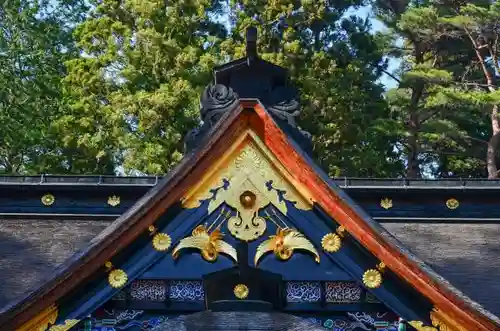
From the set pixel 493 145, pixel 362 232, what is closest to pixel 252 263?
pixel 362 232

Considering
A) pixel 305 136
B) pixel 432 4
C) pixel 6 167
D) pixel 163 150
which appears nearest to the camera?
pixel 305 136

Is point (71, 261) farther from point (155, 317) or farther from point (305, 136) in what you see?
point (305, 136)

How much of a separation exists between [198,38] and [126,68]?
2.13m

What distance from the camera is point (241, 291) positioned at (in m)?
5.55

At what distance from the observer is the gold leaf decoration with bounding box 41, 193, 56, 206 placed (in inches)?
316

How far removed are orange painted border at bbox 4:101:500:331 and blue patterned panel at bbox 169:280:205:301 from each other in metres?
0.43

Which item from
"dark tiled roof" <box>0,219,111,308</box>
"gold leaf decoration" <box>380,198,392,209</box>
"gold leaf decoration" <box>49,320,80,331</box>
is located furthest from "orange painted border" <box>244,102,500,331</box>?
"gold leaf decoration" <box>380,198,392,209</box>

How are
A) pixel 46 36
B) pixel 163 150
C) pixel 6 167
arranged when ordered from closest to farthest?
1. pixel 163 150
2. pixel 6 167
3. pixel 46 36

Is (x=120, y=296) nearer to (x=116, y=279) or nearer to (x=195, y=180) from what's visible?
(x=116, y=279)

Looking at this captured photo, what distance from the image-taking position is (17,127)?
72.7ft

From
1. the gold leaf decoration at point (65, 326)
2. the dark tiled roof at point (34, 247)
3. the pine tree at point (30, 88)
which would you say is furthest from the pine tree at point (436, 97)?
the gold leaf decoration at point (65, 326)

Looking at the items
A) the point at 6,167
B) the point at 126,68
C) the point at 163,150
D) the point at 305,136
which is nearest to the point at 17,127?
the point at 6,167

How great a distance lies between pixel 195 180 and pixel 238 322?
0.96 meters

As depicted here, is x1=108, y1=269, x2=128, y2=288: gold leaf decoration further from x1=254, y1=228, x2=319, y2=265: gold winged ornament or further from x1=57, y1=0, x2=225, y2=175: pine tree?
x1=57, y1=0, x2=225, y2=175: pine tree
